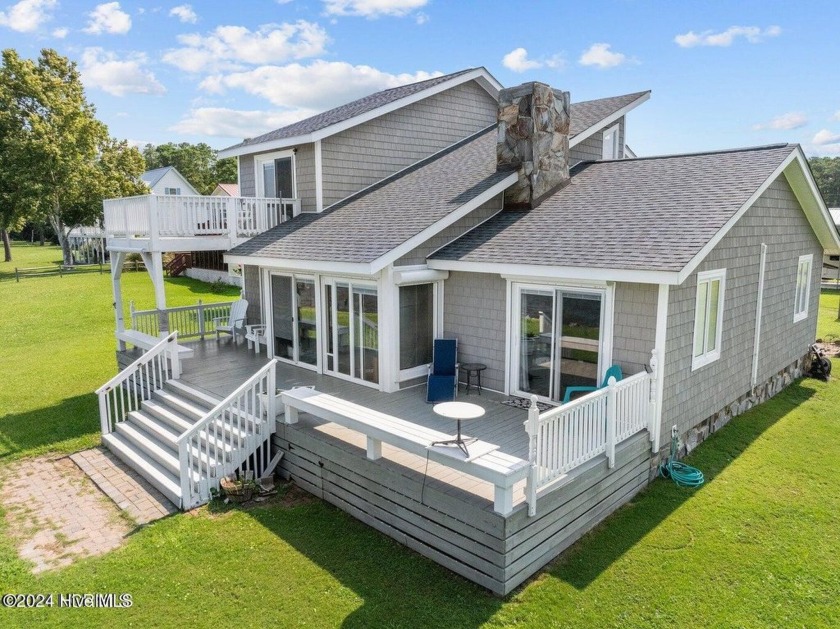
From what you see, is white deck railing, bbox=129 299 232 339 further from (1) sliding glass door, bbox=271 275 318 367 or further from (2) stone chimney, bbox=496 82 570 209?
(2) stone chimney, bbox=496 82 570 209

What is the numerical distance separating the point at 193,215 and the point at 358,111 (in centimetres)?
462

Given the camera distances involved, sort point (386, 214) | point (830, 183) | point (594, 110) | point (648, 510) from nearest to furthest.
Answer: point (648, 510), point (386, 214), point (594, 110), point (830, 183)

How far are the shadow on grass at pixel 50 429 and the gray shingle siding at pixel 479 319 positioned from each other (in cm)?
685

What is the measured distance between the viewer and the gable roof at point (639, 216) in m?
7.30

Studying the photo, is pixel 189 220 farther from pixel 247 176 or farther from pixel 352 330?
pixel 352 330

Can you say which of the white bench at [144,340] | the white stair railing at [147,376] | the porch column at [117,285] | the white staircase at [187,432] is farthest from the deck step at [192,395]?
the porch column at [117,285]

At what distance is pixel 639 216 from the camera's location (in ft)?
27.7

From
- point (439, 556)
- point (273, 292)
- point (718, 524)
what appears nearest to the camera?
point (439, 556)

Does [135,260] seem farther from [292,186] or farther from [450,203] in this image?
[450,203]

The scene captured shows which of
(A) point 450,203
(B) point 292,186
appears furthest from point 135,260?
(A) point 450,203

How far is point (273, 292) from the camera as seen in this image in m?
11.9

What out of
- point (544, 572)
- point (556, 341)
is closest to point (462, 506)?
point (544, 572)

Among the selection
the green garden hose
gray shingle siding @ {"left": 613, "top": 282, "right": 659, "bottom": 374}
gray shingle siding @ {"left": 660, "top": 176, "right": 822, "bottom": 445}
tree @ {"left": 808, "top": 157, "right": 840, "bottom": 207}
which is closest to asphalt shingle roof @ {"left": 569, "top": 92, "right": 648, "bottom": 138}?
gray shingle siding @ {"left": 660, "top": 176, "right": 822, "bottom": 445}

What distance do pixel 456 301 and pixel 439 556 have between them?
470 centimetres
